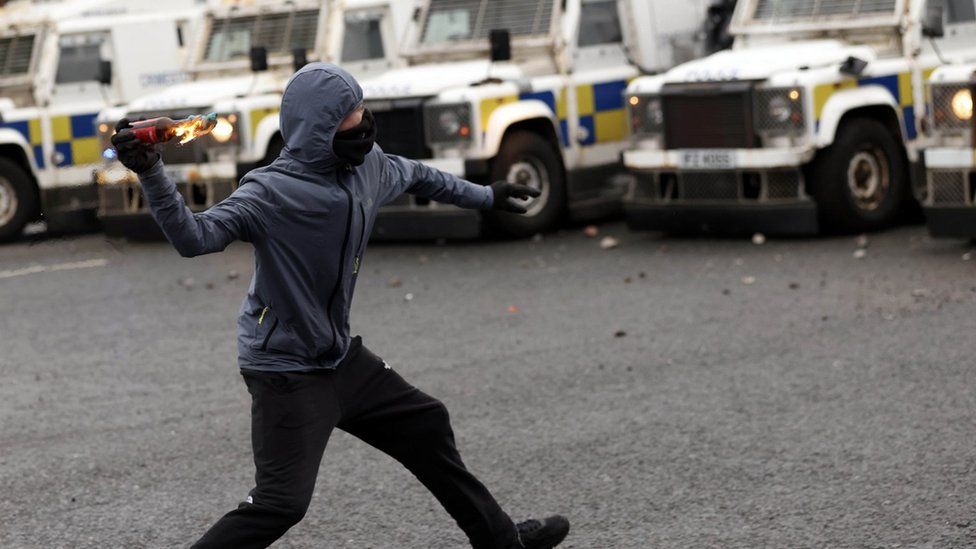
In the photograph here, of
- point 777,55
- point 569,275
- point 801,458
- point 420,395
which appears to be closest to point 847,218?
point 777,55

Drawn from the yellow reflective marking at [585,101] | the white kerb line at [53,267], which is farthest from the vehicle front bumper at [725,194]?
the white kerb line at [53,267]

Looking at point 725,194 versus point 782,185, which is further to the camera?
point 725,194

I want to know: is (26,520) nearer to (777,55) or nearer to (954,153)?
(954,153)

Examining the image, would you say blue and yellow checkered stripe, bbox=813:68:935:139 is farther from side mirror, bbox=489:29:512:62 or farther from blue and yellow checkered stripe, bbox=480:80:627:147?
side mirror, bbox=489:29:512:62

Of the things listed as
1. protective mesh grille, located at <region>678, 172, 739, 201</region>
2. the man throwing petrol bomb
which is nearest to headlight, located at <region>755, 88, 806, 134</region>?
protective mesh grille, located at <region>678, 172, 739, 201</region>

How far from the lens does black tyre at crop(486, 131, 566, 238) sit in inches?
531

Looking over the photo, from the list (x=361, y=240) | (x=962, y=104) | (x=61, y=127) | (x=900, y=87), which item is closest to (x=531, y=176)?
(x=900, y=87)

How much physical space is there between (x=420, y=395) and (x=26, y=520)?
6.30 ft

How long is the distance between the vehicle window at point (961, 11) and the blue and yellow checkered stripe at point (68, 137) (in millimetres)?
7421

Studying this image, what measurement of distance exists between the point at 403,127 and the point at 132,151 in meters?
9.46

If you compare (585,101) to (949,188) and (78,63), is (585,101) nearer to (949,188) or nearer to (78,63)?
(949,188)

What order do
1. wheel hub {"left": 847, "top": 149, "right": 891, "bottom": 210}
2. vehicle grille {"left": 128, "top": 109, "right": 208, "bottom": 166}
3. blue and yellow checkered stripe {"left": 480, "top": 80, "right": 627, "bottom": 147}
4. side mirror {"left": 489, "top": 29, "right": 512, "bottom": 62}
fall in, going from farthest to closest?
vehicle grille {"left": 128, "top": 109, "right": 208, "bottom": 166}
blue and yellow checkered stripe {"left": 480, "top": 80, "right": 627, "bottom": 147}
side mirror {"left": 489, "top": 29, "right": 512, "bottom": 62}
wheel hub {"left": 847, "top": 149, "right": 891, "bottom": 210}

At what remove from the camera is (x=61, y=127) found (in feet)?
52.2

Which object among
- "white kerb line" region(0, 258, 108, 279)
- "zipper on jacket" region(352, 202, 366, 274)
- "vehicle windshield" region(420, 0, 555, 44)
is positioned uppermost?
"vehicle windshield" region(420, 0, 555, 44)
